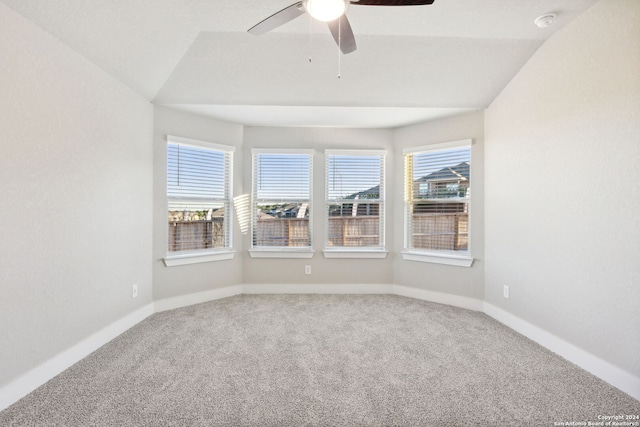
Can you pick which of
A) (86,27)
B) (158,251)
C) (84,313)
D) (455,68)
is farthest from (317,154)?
(84,313)

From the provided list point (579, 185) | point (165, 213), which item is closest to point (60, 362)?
point (165, 213)

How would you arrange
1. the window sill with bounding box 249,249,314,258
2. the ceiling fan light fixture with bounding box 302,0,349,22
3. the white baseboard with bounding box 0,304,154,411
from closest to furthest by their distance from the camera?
the ceiling fan light fixture with bounding box 302,0,349,22, the white baseboard with bounding box 0,304,154,411, the window sill with bounding box 249,249,314,258

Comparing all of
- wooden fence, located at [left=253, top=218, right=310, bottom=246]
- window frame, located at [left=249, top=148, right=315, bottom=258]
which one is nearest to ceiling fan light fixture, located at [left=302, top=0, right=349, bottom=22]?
window frame, located at [left=249, top=148, right=315, bottom=258]

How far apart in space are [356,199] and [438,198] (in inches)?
41.6

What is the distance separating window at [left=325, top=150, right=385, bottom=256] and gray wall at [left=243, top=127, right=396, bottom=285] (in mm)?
111

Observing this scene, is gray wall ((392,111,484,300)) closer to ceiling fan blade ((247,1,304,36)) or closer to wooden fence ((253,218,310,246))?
wooden fence ((253,218,310,246))

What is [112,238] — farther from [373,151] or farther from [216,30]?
[373,151]

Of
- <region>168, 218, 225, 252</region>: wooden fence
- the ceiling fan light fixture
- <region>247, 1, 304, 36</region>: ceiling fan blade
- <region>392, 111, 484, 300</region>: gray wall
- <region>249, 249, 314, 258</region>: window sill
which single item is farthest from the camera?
<region>249, 249, 314, 258</region>: window sill

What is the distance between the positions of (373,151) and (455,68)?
1454 millimetres

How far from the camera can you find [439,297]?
3736 millimetres

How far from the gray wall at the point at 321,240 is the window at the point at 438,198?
282 mm

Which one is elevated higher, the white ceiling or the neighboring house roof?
the white ceiling

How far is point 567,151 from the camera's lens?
7.69 ft

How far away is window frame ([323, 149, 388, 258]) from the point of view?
13.4 feet
